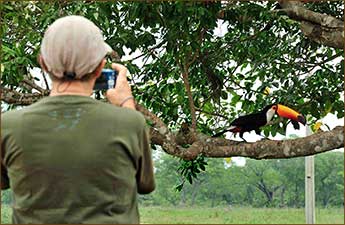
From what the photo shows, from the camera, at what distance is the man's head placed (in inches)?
29.6

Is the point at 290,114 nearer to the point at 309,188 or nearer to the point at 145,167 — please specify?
the point at 145,167

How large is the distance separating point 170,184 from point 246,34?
1.10m

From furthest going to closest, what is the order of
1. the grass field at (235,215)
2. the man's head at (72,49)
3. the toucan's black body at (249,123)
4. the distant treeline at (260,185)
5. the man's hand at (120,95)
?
the distant treeline at (260,185) → the grass field at (235,215) → the toucan's black body at (249,123) → the man's hand at (120,95) → the man's head at (72,49)

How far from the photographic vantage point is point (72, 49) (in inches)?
29.6

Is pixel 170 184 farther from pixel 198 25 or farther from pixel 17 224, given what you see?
pixel 17 224

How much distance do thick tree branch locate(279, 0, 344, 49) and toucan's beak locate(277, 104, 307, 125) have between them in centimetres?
32

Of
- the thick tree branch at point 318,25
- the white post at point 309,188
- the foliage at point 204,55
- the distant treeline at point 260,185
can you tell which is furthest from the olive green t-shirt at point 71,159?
the white post at point 309,188

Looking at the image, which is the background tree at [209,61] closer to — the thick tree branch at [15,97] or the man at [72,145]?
the thick tree branch at [15,97]

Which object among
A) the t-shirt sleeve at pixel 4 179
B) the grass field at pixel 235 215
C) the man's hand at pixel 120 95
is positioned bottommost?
the t-shirt sleeve at pixel 4 179

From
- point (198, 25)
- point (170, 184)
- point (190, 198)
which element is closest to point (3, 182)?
point (198, 25)

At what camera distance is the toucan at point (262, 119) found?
90.0 inches

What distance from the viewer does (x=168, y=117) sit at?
246 centimetres

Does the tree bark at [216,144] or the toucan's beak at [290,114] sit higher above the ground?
the toucan's beak at [290,114]

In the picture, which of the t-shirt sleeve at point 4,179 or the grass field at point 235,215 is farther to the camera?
the grass field at point 235,215
